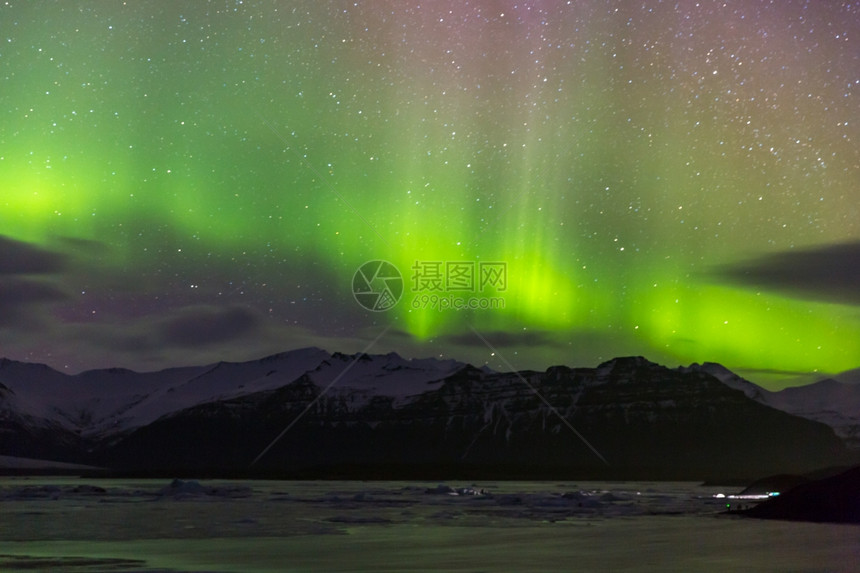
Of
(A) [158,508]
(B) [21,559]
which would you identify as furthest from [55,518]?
(B) [21,559]

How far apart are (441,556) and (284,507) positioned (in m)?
39.5

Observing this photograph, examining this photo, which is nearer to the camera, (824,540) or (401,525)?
(824,540)

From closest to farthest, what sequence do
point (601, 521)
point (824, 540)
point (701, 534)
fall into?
1. point (824, 540)
2. point (701, 534)
3. point (601, 521)

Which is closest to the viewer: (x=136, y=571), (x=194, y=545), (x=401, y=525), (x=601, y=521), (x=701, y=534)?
(x=136, y=571)

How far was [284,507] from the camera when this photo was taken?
72.4 meters

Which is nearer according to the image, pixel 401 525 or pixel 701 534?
pixel 701 534

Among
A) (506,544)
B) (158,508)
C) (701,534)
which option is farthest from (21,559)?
(158,508)

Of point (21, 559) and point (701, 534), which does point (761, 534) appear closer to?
point (701, 534)

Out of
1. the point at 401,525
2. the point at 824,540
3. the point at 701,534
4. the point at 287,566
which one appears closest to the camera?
the point at 287,566

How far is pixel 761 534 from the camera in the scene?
1783 inches

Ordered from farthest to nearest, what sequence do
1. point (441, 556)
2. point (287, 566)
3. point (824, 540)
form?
point (824, 540) → point (441, 556) → point (287, 566)

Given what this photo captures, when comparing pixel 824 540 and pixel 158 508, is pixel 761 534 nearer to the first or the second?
pixel 824 540

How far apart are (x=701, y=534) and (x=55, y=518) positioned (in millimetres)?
33322

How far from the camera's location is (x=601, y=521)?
5553 cm
